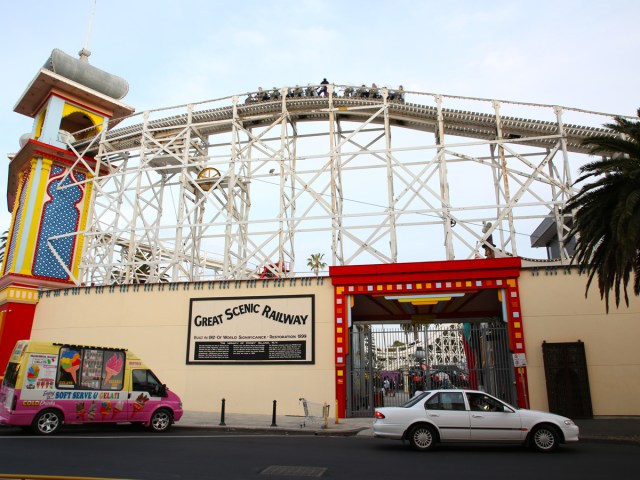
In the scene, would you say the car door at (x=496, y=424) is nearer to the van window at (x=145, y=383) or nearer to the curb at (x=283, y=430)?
the curb at (x=283, y=430)

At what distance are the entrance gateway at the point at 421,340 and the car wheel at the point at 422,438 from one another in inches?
242

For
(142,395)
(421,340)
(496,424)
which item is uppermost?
(421,340)

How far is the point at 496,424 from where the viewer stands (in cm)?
1033

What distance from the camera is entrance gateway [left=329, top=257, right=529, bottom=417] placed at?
16.7 m

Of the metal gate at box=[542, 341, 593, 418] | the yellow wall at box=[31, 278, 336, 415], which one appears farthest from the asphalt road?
the yellow wall at box=[31, 278, 336, 415]

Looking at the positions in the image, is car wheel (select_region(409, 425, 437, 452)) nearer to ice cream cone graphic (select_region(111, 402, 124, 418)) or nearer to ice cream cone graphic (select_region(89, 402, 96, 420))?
ice cream cone graphic (select_region(111, 402, 124, 418))

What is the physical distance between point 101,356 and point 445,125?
1893 centimetres

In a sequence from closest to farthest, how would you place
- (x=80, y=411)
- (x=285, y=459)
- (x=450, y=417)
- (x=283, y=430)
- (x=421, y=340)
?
(x=285, y=459)
(x=450, y=417)
(x=80, y=411)
(x=283, y=430)
(x=421, y=340)

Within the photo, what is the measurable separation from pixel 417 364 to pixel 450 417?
703cm

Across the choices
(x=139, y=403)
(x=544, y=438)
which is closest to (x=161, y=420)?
(x=139, y=403)

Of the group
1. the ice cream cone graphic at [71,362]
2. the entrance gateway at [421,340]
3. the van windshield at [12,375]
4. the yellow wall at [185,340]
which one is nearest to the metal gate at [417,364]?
the entrance gateway at [421,340]

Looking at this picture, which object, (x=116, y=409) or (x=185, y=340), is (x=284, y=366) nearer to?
(x=185, y=340)

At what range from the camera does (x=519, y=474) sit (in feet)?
25.3

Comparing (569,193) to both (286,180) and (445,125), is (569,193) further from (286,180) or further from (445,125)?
(286,180)
